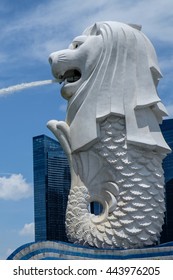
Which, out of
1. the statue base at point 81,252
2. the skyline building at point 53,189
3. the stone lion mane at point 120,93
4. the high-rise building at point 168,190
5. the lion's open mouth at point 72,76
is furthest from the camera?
the skyline building at point 53,189

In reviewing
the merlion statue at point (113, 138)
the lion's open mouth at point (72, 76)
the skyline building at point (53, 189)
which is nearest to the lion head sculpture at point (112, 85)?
the merlion statue at point (113, 138)

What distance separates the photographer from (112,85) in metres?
21.8

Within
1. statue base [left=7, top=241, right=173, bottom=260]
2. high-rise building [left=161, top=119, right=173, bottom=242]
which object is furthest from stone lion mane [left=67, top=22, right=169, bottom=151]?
high-rise building [left=161, top=119, right=173, bottom=242]

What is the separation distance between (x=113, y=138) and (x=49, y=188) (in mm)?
30758

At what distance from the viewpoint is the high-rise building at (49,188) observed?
5056cm

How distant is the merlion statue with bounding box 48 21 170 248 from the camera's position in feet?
69.5

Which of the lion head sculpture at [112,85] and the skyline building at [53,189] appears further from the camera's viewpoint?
the skyline building at [53,189]

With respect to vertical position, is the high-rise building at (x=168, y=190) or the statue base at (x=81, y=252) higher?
the high-rise building at (x=168, y=190)

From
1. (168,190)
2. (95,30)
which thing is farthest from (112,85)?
(168,190)

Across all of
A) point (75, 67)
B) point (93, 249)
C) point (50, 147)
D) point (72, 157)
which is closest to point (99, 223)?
point (93, 249)

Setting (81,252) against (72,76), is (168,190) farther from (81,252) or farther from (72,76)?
(81,252)

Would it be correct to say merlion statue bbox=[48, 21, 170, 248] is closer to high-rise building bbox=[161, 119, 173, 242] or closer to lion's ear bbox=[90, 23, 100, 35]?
lion's ear bbox=[90, 23, 100, 35]

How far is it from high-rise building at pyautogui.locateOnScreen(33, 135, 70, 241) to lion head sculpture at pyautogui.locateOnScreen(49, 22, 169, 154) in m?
28.6

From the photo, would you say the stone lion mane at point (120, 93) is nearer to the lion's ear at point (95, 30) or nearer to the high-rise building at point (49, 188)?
the lion's ear at point (95, 30)
